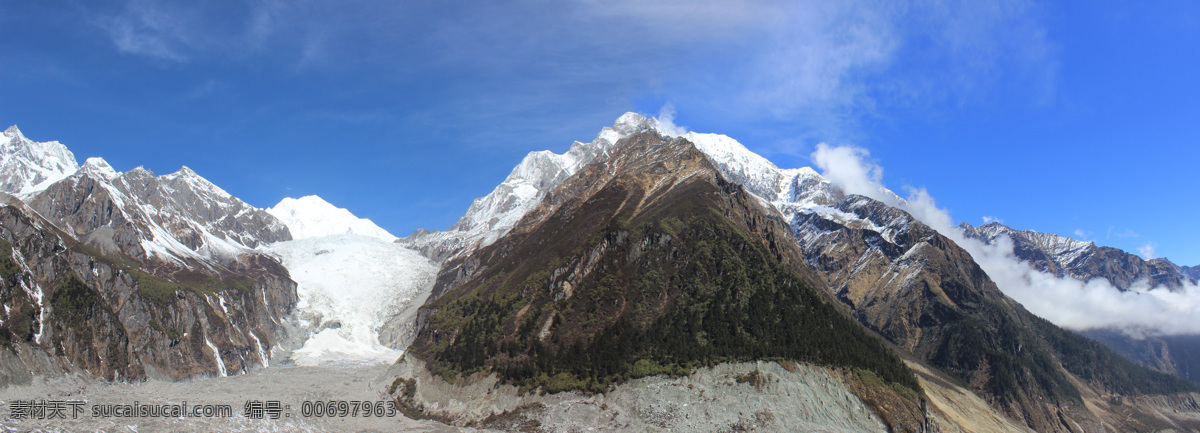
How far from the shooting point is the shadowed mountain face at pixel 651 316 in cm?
10719

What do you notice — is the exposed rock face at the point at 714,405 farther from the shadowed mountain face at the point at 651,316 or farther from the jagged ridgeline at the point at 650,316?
the shadowed mountain face at the point at 651,316

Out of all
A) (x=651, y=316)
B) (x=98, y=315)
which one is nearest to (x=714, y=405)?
(x=651, y=316)

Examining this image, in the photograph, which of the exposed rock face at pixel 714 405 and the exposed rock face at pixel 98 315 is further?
the exposed rock face at pixel 98 315

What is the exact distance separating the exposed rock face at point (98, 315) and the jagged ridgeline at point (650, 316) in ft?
206

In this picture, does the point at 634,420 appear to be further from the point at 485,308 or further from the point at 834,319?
the point at 485,308

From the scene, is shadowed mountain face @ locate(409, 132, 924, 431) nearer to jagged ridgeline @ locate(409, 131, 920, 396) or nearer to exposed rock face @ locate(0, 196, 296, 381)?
jagged ridgeline @ locate(409, 131, 920, 396)

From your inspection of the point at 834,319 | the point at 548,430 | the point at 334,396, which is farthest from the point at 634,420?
the point at 334,396

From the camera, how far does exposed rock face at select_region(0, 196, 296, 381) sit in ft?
407

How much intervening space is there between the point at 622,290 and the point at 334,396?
6965 centimetres

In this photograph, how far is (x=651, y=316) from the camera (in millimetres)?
120938

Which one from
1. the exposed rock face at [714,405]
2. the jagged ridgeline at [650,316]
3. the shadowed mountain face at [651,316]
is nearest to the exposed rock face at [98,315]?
the jagged ridgeline at [650,316]

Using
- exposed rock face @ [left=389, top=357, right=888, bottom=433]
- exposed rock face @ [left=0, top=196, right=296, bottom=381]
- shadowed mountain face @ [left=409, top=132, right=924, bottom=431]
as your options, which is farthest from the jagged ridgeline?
exposed rock face @ [left=0, top=196, right=296, bottom=381]

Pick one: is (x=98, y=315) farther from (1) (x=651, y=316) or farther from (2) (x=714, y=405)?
(2) (x=714, y=405)

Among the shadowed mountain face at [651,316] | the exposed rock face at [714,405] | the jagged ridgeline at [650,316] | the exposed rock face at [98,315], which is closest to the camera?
the exposed rock face at [714,405]
